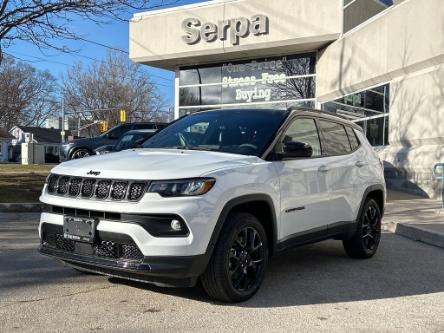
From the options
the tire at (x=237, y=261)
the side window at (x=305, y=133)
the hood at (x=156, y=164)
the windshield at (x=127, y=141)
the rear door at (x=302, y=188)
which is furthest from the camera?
the windshield at (x=127, y=141)

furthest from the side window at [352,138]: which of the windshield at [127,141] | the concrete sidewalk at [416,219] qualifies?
the windshield at [127,141]

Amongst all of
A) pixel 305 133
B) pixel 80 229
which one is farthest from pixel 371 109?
pixel 80 229

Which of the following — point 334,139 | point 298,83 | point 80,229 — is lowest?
point 80,229

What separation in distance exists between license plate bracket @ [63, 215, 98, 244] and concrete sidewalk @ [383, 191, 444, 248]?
5.60m

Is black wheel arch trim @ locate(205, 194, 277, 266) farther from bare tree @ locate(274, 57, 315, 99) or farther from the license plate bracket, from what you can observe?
bare tree @ locate(274, 57, 315, 99)

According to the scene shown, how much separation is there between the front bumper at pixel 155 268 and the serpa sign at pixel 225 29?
16.3m

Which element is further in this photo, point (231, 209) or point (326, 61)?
point (326, 61)

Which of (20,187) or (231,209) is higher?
(231,209)

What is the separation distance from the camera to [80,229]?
4.39 metres

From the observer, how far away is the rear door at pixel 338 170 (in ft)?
19.5

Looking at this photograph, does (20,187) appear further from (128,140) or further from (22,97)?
(22,97)

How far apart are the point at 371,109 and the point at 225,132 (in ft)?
41.0

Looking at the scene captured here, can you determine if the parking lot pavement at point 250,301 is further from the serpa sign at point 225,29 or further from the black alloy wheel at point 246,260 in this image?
the serpa sign at point 225,29

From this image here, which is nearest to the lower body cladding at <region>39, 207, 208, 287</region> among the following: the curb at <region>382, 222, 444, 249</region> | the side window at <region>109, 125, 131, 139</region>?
the curb at <region>382, 222, 444, 249</region>
